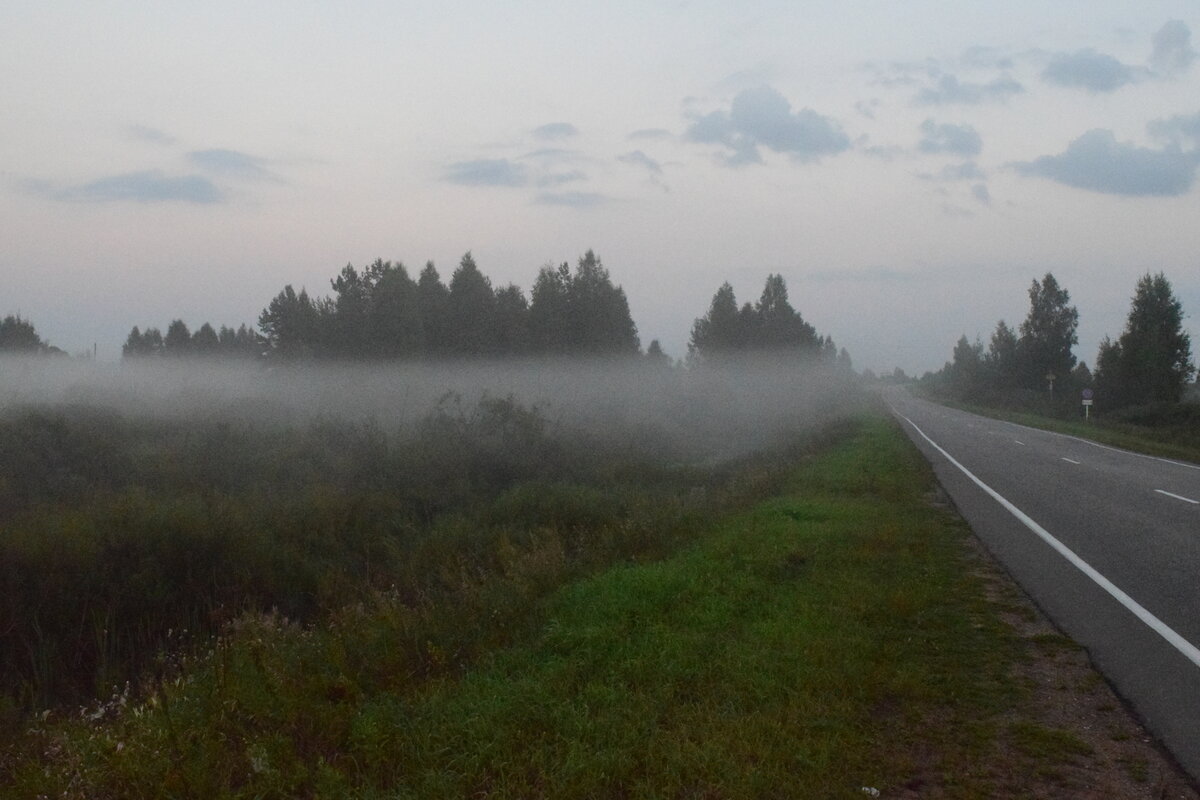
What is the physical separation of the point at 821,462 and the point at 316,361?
3254 cm

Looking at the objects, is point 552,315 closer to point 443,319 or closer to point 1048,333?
point 443,319

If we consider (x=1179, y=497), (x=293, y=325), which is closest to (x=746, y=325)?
(x=293, y=325)

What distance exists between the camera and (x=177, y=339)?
82.6m

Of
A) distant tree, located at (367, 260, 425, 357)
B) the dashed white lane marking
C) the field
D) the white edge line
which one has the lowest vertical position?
the field

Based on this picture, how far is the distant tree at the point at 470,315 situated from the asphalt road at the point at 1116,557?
2954 centimetres

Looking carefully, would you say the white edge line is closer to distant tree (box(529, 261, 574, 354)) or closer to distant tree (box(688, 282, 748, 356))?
distant tree (box(529, 261, 574, 354))

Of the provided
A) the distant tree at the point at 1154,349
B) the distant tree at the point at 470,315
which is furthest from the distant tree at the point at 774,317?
the distant tree at the point at 470,315

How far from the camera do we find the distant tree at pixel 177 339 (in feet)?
257

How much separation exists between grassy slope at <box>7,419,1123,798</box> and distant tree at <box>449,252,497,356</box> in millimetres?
40683

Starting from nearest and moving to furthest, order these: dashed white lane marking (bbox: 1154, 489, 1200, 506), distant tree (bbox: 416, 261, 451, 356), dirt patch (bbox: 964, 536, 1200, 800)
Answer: dirt patch (bbox: 964, 536, 1200, 800) < dashed white lane marking (bbox: 1154, 489, 1200, 506) < distant tree (bbox: 416, 261, 451, 356)

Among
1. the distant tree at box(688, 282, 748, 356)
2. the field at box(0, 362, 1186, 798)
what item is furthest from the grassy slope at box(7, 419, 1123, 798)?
the distant tree at box(688, 282, 748, 356)

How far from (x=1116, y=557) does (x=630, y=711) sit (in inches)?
293

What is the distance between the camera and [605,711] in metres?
5.61

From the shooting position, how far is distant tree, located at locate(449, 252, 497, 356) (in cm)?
4894
